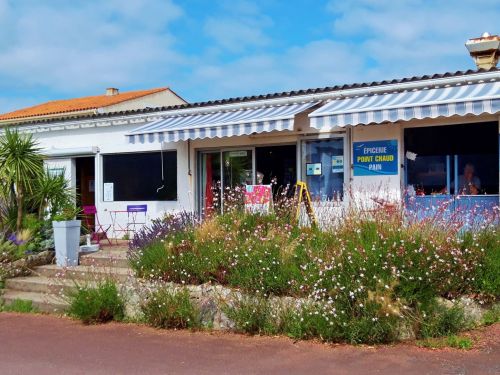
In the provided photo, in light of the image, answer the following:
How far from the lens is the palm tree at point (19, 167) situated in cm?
1157

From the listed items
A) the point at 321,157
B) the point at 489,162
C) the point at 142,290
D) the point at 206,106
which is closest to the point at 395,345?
the point at 142,290

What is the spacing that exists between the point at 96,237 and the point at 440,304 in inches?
345

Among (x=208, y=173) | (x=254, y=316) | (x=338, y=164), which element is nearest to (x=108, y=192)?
(x=208, y=173)

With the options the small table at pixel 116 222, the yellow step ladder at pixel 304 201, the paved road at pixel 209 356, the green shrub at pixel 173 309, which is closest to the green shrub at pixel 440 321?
the paved road at pixel 209 356

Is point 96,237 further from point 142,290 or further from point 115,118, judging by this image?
point 142,290

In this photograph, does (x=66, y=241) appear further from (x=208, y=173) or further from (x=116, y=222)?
(x=208, y=173)

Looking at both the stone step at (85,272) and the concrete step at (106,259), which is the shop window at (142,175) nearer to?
the concrete step at (106,259)

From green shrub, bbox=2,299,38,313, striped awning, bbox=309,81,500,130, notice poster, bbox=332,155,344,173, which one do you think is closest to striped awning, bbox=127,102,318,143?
striped awning, bbox=309,81,500,130

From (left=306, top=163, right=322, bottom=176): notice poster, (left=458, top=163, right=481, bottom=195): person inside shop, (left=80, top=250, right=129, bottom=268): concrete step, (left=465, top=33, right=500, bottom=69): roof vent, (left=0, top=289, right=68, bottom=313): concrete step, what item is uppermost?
(left=465, top=33, right=500, bottom=69): roof vent

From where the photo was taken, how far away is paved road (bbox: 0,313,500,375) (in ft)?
19.6

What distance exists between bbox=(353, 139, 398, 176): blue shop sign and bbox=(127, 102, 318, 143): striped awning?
136cm

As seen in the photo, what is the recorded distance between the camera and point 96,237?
13375mm

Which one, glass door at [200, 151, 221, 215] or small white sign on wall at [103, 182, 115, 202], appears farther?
small white sign on wall at [103, 182, 115, 202]

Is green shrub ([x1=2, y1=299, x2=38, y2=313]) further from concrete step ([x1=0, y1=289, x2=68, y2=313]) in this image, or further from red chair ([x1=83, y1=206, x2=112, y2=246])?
red chair ([x1=83, y1=206, x2=112, y2=246])
